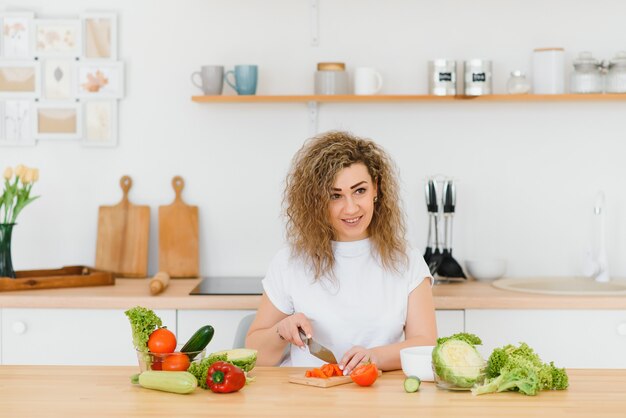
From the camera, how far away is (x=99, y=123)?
395 centimetres

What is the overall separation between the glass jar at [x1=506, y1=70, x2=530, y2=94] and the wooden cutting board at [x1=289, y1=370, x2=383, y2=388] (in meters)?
1.94

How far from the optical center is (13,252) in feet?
13.1

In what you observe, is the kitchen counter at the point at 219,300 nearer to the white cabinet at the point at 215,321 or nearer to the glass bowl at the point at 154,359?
the white cabinet at the point at 215,321

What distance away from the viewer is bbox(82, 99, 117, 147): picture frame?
3945mm

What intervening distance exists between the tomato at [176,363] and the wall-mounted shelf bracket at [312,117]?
1923 mm

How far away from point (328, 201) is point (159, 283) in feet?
3.29

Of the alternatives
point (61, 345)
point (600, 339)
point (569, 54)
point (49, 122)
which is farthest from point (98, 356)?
point (569, 54)

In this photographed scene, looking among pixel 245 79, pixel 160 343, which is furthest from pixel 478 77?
pixel 160 343

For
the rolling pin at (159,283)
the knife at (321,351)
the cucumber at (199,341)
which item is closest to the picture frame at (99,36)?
the rolling pin at (159,283)

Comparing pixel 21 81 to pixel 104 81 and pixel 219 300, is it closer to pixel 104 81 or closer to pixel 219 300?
pixel 104 81

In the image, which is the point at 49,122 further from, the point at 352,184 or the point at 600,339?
the point at 600,339

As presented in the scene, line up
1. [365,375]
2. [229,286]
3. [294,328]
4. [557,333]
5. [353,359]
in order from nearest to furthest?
[365,375]
[353,359]
[294,328]
[557,333]
[229,286]

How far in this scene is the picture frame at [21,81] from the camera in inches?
156

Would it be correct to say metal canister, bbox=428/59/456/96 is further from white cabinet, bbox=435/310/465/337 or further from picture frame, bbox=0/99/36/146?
picture frame, bbox=0/99/36/146
